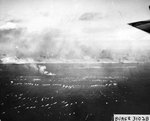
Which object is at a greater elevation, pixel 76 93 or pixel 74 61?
pixel 74 61

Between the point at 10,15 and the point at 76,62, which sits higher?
the point at 10,15

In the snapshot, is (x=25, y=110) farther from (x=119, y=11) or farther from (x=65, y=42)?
(x=119, y=11)

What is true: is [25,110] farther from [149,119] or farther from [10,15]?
[149,119]

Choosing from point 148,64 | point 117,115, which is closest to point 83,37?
point 148,64

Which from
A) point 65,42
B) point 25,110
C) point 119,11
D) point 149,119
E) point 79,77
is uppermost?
point 119,11
